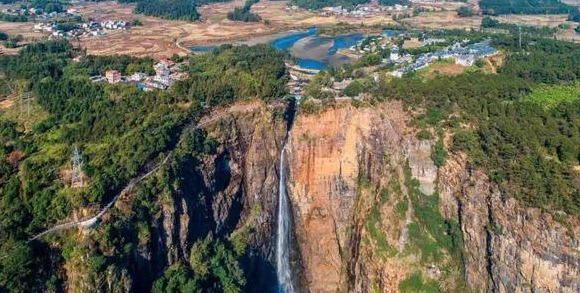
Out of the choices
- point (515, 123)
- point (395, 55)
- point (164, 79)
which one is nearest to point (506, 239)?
point (515, 123)

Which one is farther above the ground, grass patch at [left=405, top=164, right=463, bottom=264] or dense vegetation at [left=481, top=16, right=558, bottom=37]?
dense vegetation at [left=481, top=16, right=558, bottom=37]

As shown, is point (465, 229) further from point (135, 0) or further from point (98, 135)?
point (135, 0)

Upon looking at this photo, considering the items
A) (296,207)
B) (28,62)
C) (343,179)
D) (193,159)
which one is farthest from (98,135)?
(28,62)

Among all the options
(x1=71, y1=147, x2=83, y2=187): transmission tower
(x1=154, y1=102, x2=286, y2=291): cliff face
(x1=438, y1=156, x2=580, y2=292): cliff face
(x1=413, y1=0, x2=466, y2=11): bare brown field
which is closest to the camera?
(x1=438, y1=156, x2=580, y2=292): cliff face

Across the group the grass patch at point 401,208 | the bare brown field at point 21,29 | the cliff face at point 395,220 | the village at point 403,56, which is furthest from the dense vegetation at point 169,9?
the grass patch at point 401,208

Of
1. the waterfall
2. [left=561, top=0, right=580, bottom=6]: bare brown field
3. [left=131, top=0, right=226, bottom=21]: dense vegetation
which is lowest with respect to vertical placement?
the waterfall

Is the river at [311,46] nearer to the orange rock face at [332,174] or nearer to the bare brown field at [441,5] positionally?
the orange rock face at [332,174]

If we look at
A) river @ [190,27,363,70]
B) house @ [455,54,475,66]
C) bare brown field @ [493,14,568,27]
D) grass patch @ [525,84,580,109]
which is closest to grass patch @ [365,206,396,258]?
grass patch @ [525,84,580,109]

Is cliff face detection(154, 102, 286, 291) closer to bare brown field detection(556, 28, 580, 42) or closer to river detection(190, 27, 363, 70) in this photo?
river detection(190, 27, 363, 70)
